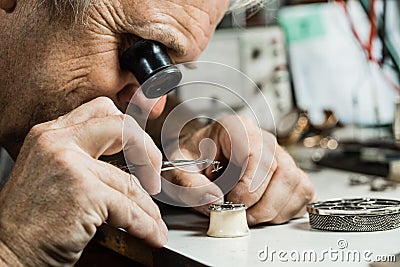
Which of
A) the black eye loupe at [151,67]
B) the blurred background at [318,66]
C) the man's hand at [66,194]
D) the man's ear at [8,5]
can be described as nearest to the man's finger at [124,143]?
the man's hand at [66,194]

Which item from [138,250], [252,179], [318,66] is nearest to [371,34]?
[318,66]

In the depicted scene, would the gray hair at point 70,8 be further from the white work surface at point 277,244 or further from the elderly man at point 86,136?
the white work surface at point 277,244

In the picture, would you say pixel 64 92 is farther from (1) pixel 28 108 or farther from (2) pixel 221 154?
(2) pixel 221 154

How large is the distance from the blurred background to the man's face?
3.11ft

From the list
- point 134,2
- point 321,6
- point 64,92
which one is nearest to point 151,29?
point 134,2

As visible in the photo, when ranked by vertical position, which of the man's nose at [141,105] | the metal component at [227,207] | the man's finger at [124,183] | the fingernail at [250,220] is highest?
the man's finger at [124,183]

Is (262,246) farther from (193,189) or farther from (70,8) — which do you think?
(70,8)

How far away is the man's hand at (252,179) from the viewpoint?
4.05 feet

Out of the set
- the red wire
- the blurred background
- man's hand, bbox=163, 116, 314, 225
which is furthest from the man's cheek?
the red wire

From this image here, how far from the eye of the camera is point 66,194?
0.95 m

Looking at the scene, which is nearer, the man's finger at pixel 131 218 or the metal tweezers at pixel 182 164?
the man's finger at pixel 131 218

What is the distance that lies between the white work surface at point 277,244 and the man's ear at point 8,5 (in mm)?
489

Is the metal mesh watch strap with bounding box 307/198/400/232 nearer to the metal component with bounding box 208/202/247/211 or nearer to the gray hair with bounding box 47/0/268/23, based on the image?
the metal component with bounding box 208/202/247/211

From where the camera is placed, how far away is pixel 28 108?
4.55ft
